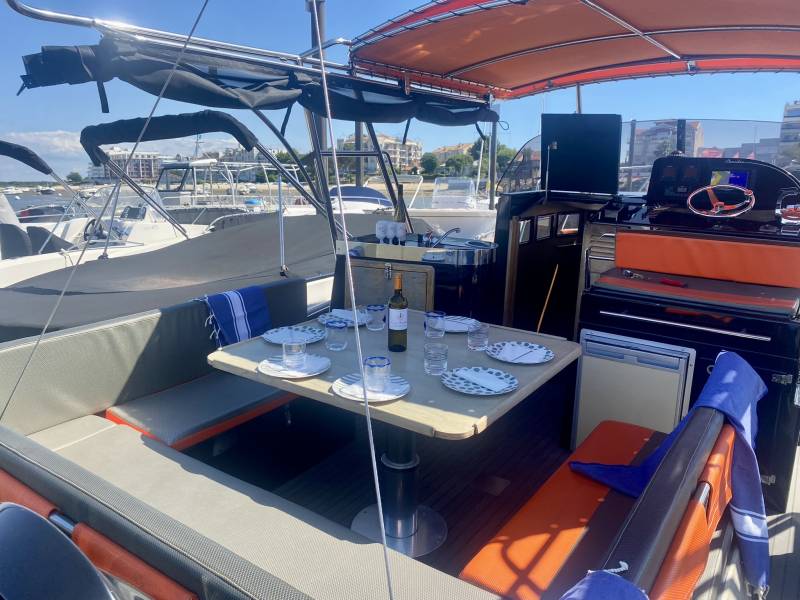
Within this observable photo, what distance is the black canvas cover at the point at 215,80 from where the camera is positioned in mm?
2295

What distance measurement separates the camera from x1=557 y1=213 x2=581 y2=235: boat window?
3.95 metres

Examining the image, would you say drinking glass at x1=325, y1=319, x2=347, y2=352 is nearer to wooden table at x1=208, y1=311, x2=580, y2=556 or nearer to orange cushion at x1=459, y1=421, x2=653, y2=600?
wooden table at x1=208, y1=311, x2=580, y2=556

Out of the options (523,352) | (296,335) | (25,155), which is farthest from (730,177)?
(25,155)

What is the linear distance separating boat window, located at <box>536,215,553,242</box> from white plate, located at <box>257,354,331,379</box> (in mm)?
2174

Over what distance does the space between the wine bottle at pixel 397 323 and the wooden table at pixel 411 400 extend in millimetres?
37

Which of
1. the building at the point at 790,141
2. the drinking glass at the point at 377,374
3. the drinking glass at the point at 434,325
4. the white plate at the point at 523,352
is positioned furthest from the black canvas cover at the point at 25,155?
the building at the point at 790,141

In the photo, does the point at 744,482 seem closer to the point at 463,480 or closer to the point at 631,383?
the point at 631,383

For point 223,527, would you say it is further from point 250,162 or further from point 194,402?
point 250,162

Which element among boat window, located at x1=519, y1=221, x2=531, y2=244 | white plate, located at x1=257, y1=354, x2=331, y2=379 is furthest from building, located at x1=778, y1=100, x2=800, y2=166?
white plate, located at x1=257, y1=354, x2=331, y2=379

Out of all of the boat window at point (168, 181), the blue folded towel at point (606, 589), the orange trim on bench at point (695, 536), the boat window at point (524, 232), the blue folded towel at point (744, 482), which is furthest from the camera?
the boat window at point (168, 181)

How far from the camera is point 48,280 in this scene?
4336 mm

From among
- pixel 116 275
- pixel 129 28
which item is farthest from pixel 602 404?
pixel 116 275

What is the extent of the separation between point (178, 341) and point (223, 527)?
4.35 ft

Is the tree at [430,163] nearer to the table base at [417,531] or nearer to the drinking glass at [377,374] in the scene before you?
the table base at [417,531]
